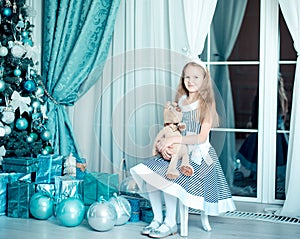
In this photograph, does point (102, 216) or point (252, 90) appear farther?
point (252, 90)

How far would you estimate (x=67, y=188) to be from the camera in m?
3.25

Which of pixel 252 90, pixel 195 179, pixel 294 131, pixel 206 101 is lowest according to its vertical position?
pixel 195 179

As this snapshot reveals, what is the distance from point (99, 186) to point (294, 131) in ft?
4.12

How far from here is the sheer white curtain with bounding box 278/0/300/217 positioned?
3258 millimetres

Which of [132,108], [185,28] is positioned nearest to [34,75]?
[132,108]

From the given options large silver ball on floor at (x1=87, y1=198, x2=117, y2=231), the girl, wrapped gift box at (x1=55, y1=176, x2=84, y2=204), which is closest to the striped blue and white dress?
the girl

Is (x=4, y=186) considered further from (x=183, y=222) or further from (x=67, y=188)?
(x=183, y=222)

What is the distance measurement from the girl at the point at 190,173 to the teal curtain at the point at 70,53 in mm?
930

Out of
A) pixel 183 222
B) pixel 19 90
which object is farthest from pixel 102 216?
pixel 19 90

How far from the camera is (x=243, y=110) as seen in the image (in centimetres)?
366

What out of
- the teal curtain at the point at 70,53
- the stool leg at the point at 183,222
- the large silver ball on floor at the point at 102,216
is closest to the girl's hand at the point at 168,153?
the stool leg at the point at 183,222

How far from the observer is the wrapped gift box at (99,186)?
Result: 10.5 feet

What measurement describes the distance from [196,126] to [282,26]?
41.3 inches

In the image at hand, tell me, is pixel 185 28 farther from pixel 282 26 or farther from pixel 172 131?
pixel 172 131
